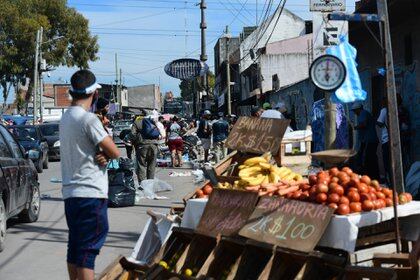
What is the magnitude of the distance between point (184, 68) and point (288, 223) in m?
27.0

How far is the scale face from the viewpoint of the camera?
631 cm

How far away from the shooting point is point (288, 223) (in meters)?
5.44

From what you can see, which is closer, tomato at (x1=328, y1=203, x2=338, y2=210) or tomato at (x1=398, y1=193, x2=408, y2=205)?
tomato at (x1=328, y1=203, x2=338, y2=210)

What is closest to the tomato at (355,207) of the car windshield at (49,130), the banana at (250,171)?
the banana at (250,171)

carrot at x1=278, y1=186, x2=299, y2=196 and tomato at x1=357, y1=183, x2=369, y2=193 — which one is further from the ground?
tomato at x1=357, y1=183, x2=369, y2=193

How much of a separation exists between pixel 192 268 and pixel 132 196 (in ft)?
21.0

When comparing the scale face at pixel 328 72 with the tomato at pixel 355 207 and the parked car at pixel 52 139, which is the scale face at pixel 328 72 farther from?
the parked car at pixel 52 139

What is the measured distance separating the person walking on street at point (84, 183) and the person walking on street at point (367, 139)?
8.10 metres

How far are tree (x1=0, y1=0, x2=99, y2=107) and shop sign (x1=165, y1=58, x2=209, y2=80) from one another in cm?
2285

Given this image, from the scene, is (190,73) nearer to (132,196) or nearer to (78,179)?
(132,196)

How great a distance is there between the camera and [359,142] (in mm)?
12828

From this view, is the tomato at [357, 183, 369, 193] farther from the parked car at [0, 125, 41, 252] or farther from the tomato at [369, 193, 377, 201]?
the parked car at [0, 125, 41, 252]

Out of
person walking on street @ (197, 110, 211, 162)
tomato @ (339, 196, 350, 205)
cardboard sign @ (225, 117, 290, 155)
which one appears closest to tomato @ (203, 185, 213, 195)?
cardboard sign @ (225, 117, 290, 155)

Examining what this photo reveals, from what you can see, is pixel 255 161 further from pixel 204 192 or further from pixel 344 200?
pixel 344 200
